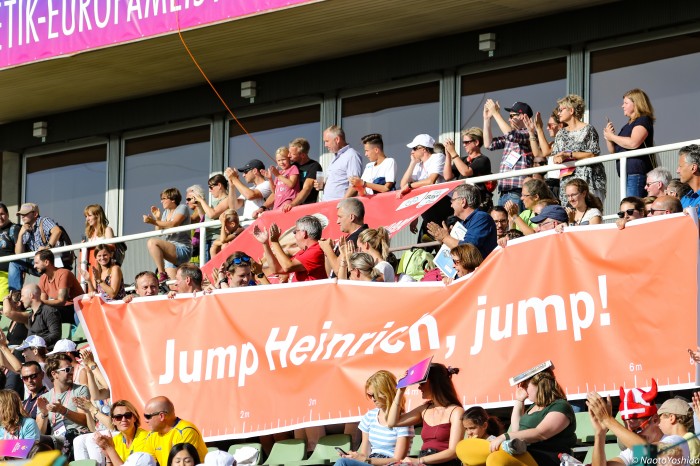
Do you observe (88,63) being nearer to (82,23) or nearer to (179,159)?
(82,23)

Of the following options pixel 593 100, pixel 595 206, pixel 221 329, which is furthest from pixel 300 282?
pixel 593 100

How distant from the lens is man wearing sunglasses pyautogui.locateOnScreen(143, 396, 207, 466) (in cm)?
1087

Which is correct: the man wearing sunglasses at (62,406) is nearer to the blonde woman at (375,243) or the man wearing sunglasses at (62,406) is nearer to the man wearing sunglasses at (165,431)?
the man wearing sunglasses at (165,431)

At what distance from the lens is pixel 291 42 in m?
17.2

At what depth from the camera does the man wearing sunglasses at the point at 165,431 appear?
35.7 ft

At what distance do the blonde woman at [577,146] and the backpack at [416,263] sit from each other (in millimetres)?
1306

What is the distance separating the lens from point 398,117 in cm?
1792

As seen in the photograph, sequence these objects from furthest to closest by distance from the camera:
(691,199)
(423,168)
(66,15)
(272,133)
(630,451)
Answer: (272,133) < (66,15) < (423,168) < (691,199) < (630,451)

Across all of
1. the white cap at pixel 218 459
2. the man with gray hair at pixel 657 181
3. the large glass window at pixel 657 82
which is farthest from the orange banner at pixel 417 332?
the large glass window at pixel 657 82

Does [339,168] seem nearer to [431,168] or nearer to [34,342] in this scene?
[431,168]

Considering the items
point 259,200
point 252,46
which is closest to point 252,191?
point 259,200

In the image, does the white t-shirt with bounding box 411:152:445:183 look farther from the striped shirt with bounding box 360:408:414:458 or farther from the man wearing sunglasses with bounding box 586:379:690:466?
the man wearing sunglasses with bounding box 586:379:690:466

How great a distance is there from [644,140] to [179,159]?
8.28 metres

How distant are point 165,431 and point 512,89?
7488 mm
